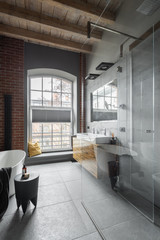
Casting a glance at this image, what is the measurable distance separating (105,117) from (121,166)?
98 centimetres

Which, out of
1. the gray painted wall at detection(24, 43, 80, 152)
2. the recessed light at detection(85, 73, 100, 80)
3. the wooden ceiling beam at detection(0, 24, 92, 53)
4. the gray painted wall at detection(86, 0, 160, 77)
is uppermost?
the wooden ceiling beam at detection(0, 24, 92, 53)

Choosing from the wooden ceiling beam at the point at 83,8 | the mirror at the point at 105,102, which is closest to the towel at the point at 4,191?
the mirror at the point at 105,102

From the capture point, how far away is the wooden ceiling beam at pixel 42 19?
101 inches

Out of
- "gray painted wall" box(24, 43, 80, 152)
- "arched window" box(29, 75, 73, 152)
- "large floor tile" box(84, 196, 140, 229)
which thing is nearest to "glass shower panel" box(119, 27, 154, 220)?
"large floor tile" box(84, 196, 140, 229)

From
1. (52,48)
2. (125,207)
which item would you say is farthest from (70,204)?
(52,48)

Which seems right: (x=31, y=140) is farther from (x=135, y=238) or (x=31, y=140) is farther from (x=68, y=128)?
(x=135, y=238)

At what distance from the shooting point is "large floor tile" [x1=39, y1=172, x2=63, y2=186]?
8.87 feet

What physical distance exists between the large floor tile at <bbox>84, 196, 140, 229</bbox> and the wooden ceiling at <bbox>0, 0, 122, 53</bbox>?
2593 millimetres

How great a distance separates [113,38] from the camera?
209cm

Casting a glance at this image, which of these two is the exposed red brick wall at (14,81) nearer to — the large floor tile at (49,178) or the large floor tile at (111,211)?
the large floor tile at (49,178)

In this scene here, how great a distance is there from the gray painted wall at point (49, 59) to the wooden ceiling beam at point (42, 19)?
109 cm

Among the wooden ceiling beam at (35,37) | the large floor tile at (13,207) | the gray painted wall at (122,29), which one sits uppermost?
the wooden ceiling beam at (35,37)

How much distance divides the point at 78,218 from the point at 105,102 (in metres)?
1.87

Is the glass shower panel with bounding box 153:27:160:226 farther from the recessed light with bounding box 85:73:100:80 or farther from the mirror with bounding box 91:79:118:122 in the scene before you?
the recessed light with bounding box 85:73:100:80
